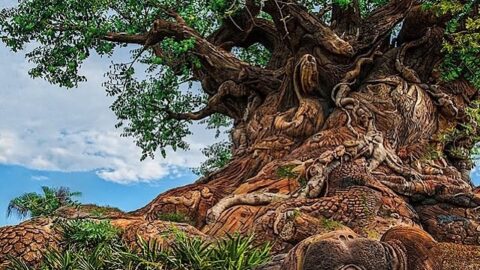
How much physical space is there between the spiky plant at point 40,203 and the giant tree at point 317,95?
3.27 feet

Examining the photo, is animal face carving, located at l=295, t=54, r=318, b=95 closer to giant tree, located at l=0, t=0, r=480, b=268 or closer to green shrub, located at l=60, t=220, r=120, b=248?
giant tree, located at l=0, t=0, r=480, b=268

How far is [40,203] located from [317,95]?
414cm

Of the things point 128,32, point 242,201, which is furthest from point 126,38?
point 242,201

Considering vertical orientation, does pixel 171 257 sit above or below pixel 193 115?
below

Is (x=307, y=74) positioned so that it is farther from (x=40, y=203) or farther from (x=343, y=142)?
(x=40, y=203)

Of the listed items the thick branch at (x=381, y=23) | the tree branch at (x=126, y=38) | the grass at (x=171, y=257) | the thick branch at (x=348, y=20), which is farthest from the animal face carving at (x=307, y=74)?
the grass at (x=171, y=257)

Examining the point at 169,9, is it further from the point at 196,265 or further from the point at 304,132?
the point at 196,265

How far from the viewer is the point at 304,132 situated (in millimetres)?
8039

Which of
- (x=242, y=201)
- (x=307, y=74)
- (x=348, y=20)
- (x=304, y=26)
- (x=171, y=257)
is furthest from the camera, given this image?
(x=348, y=20)

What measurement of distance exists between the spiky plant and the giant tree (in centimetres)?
100

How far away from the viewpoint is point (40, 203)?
6.64 m

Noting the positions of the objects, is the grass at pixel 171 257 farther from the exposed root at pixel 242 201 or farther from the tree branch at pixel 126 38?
the tree branch at pixel 126 38

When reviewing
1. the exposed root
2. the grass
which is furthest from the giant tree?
the grass

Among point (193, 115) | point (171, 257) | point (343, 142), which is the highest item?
point (193, 115)
